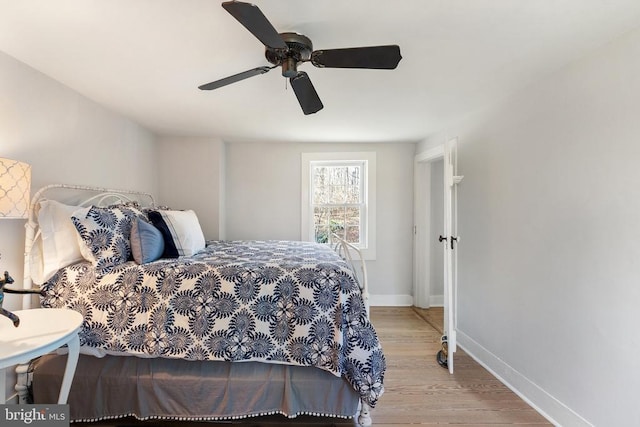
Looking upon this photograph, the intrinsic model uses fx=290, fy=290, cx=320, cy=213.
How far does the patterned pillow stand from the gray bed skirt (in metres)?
0.61

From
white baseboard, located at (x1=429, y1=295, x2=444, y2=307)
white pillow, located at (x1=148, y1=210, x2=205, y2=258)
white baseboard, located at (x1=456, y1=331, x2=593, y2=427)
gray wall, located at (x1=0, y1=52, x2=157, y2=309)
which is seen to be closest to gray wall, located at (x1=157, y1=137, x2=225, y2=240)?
gray wall, located at (x1=0, y1=52, x2=157, y2=309)

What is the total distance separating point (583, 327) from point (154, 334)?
252cm

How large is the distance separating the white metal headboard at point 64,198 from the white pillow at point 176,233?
1.84 feet

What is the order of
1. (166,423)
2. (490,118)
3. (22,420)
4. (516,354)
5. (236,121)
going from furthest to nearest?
(236,121) → (490,118) → (516,354) → (166,423) → (22,420)

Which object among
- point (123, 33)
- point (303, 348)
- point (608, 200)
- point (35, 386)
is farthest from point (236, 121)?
point (608, 200)

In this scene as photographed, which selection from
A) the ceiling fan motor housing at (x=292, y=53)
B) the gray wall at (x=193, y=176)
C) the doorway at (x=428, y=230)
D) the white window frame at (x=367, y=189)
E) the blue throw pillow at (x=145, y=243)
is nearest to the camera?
the ceiling fan motor housing at (x=292, y=53)

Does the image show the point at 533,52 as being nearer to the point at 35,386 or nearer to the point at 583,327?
the point at 583,327

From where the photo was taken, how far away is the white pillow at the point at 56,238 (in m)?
1.78

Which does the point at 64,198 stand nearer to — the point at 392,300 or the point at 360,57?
the point at 360,57

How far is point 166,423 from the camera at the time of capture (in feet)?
5.98

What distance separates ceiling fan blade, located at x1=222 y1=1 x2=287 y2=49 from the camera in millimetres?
1008

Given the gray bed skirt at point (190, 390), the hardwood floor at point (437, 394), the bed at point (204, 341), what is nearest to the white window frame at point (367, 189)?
the hardwood floor at point (437, 394)

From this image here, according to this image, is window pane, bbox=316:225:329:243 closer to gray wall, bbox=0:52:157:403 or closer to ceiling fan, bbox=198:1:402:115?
gray wall, bbox=0:52:157:403

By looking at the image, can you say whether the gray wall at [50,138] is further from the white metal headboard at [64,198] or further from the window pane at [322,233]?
the window pane at [322,233]
